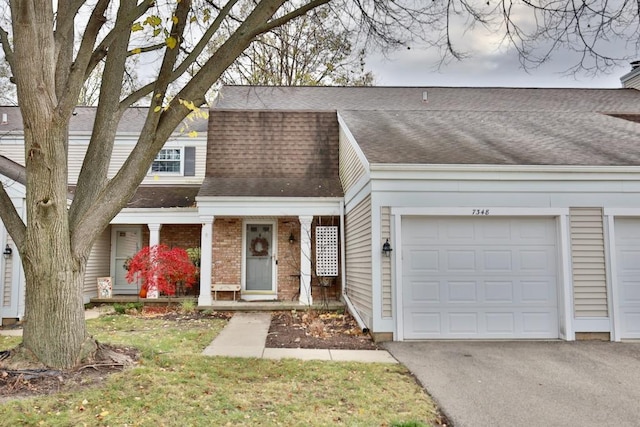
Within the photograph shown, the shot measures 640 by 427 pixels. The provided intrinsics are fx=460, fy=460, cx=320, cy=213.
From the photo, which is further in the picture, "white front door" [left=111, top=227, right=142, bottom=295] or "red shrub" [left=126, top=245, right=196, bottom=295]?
"white front door" [left=111, top=227, right=142, bottom=295]

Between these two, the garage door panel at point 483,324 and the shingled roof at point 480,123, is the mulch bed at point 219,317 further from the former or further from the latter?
the shingled roof at point 480,123

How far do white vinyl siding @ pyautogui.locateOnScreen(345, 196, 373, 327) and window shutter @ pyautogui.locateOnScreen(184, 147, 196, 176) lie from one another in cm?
593

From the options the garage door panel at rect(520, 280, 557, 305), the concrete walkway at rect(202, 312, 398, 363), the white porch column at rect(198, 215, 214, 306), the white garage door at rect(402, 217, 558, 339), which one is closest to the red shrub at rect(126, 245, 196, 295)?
the white porch column at rect(198, 215, 214, 306)

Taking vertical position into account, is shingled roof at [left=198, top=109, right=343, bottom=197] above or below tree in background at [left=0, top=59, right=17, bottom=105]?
below

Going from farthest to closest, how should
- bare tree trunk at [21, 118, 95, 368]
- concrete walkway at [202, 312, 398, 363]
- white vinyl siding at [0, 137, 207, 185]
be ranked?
white vinyl siding at [0, 137, 207, 185] → concrete walkway at [202, 312, 398, 363] → bare tree trunk at [21, 118, 95, 368]

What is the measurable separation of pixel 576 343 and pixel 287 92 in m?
11.9

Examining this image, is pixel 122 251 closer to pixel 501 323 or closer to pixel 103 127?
pixel 103 127

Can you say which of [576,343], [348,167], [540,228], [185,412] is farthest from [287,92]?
[185,412]

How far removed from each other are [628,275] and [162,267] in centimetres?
939

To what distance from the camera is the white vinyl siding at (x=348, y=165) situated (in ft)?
30.8

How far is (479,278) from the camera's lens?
7.70 metres

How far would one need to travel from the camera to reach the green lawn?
13.1 feet

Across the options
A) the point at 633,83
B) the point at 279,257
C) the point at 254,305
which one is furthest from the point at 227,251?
the point at 633,83

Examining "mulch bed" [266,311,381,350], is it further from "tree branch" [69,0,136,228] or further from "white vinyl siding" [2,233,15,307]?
"white vinyl siding" [2,233,15,307]
